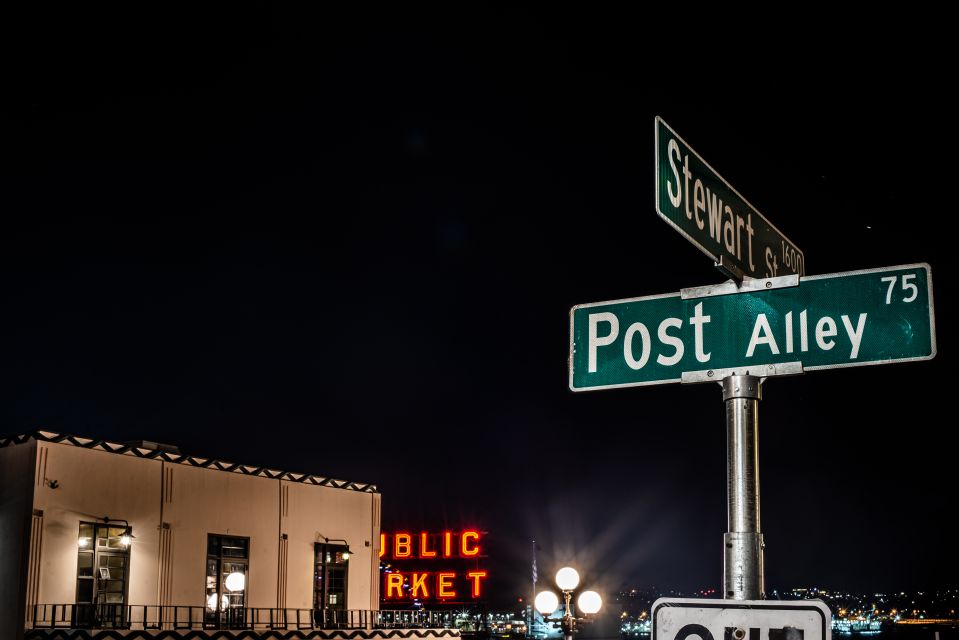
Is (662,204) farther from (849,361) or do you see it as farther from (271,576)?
(271,576)

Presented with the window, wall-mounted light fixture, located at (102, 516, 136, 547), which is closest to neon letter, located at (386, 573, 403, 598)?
the window

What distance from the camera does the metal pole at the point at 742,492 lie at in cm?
465

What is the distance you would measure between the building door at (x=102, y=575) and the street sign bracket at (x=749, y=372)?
25187 mm

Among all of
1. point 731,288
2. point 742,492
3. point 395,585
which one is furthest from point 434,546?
point 742,492

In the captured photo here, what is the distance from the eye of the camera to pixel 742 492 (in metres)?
4.88

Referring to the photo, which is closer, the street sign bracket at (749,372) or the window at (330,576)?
the street sign bracket at (749,372)

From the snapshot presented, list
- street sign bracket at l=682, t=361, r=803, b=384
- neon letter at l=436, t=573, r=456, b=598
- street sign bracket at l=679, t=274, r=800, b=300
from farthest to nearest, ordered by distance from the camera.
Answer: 1. neon letter at l=436, t=573, r=456, b=598
2. street sign bracket at l=679, t=274, r=800, b=300
3. street sign bracket at l=682, t=361, r=803, b=384

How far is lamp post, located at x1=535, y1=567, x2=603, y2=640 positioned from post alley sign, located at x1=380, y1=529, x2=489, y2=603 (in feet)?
124

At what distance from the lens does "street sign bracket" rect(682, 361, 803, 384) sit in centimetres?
518

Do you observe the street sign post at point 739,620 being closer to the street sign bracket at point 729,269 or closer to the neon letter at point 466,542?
Result: the street sign bracket at point 729,269

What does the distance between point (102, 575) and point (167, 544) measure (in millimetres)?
2422

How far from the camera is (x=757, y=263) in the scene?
5930 mm

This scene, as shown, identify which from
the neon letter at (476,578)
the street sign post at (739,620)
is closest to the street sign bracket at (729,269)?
the street sign post at (739,620)

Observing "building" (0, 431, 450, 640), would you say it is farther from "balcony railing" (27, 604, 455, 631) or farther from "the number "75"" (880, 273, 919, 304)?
"the number "75"" (880, 273, 919, 304)
